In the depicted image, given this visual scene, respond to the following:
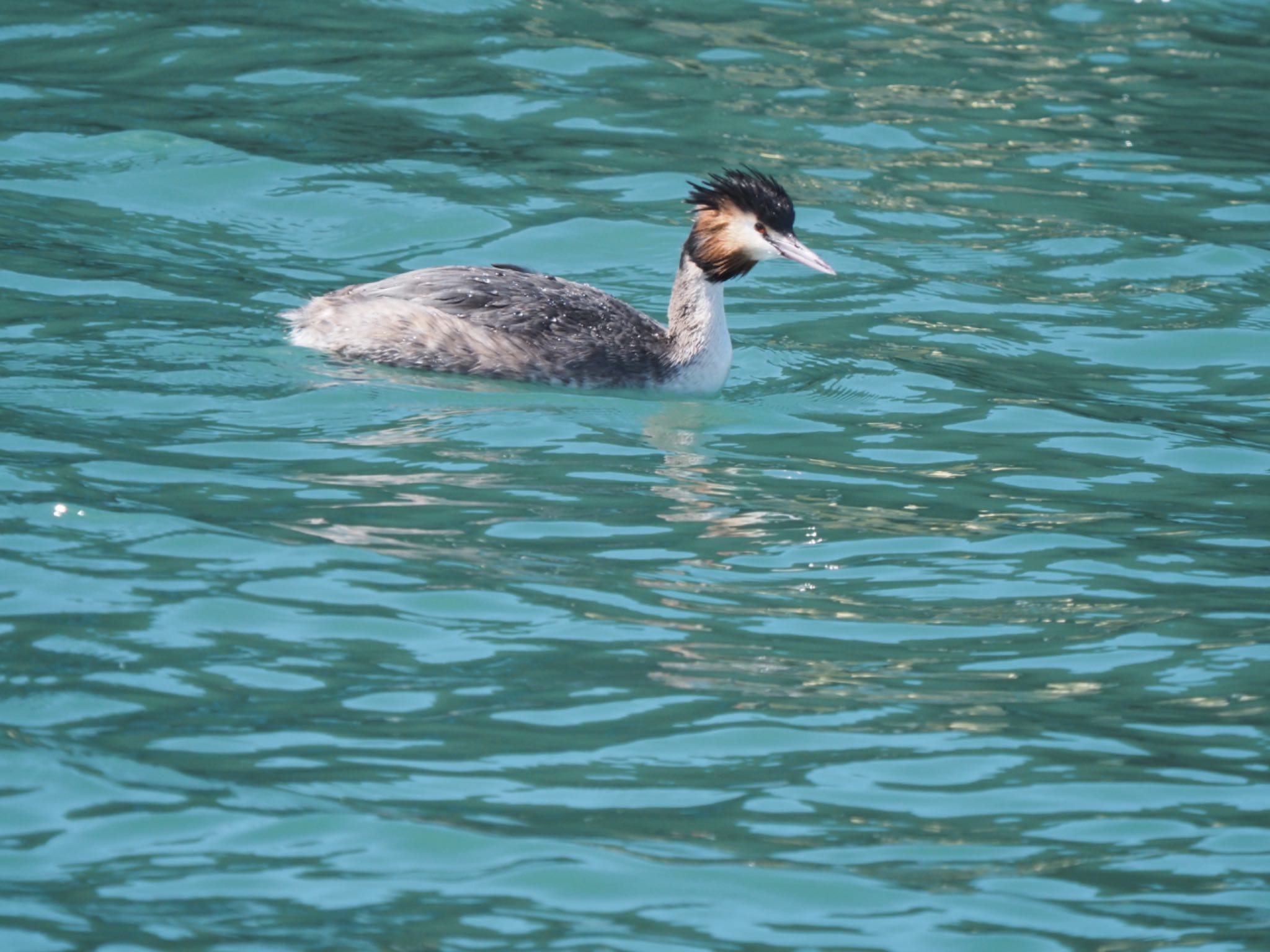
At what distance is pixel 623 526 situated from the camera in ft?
25.8

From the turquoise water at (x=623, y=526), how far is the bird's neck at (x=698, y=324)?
25 centimetres

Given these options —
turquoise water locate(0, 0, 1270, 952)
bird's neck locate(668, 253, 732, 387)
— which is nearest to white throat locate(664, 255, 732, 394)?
bird's neck locate(668, 253, 732, 387)

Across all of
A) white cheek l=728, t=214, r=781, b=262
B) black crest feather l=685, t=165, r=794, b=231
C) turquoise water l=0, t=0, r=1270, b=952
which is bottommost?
turquoise water l=0, t=0, r=1270, b=952

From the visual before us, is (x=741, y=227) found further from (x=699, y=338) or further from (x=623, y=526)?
(x=623, y=526)

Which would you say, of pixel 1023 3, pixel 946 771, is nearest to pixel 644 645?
pixel 946 771

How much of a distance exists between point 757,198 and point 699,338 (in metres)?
0.81

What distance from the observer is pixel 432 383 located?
991cm

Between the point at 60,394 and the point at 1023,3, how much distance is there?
1138 centimetres

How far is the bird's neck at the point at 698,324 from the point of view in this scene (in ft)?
33.9

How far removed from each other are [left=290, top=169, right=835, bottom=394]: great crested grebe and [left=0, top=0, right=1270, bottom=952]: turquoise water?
17cm

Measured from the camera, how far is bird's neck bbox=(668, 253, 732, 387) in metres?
10.3

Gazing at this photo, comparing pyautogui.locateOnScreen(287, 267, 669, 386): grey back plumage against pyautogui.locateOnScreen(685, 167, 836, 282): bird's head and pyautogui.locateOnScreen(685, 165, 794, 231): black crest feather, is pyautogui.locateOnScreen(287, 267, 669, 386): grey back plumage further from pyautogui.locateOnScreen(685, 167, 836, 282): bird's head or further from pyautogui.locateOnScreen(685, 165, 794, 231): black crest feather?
pyautogui.locateOnScreen(685, 165, 794, 231): black crest feather

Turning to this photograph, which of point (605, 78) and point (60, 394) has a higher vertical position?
point (605, 78)

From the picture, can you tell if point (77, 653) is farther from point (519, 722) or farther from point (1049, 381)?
point (1049, 381)
